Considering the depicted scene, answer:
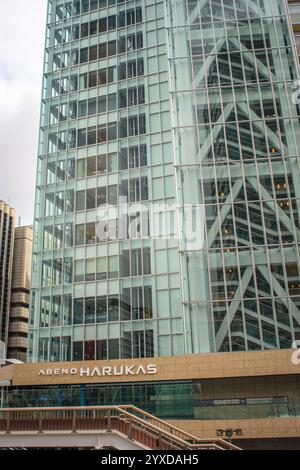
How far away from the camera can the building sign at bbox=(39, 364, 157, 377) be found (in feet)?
Result: 111

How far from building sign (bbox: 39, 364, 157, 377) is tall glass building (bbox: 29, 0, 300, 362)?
1.57 m

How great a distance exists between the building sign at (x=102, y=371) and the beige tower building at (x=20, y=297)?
82219 mm

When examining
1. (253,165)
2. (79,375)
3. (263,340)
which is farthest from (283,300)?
(79,375)

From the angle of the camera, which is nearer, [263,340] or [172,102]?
[263,340]

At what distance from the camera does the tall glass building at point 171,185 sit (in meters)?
35.5

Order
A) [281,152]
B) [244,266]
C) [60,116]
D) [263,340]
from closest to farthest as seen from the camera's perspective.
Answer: [263,340]
[244,266]
[281,152]
[60,116]

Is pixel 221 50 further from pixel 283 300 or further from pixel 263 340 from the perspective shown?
pixel 263 340

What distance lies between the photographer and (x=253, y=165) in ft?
126

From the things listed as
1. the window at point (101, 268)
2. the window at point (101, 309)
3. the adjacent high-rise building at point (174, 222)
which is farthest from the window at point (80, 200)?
the window at point (101, 309)

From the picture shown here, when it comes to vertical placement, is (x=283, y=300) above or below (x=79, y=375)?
above

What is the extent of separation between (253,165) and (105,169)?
44.8 ft

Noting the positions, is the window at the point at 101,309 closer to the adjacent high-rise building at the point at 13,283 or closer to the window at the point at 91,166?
the window at the point at 91,166

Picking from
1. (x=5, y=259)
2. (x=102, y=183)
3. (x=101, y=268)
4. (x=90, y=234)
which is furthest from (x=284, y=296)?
(x=5, y=259)
